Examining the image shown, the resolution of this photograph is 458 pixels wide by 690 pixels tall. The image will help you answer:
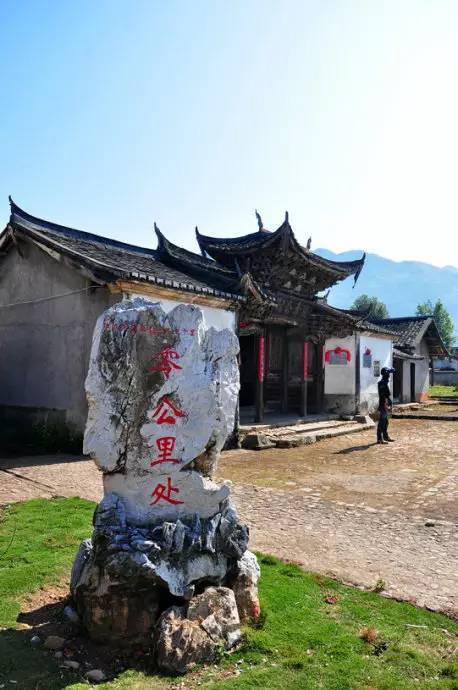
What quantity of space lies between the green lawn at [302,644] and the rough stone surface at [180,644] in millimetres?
87

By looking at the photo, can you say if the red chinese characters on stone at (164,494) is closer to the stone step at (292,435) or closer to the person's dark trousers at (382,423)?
the stone step at (292,435)

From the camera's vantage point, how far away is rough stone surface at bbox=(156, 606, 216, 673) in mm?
3115

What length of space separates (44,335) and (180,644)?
391 inches

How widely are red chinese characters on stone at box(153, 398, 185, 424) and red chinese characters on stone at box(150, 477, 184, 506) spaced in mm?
440

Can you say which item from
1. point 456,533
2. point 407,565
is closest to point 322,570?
point 407,565

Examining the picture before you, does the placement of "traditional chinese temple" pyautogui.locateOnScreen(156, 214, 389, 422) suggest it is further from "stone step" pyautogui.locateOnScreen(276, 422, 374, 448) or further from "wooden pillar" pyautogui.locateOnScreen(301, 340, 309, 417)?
"stone step" pyautogui.locateOnScreen(276, 422, 374, 448)

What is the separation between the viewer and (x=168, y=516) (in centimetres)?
374

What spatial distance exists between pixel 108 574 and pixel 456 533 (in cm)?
425

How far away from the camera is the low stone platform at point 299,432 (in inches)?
503

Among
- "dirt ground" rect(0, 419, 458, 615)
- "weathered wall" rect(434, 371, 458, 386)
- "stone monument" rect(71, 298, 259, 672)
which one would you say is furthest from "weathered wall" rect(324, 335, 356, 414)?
"weathered wall" rect(434, 371, 458, 386)

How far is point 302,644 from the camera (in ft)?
11.1

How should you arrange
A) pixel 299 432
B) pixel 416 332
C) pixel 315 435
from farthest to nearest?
1. pixel 416 332
2. pixel 299 432
3. pixel 315 435

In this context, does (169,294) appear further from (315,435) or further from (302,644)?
(302,644)

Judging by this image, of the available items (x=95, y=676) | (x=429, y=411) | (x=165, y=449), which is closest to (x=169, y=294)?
(x=165, y=449)
